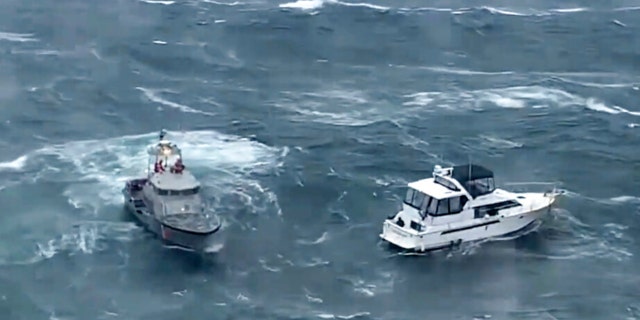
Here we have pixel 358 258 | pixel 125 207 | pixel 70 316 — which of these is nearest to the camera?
pixel 70 316

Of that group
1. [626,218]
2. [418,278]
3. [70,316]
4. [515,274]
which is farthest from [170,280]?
[626,218]

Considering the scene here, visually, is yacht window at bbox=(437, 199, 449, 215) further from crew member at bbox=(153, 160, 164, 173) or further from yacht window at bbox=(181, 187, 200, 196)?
crew member at bbox=(153, 160, 164, 173)

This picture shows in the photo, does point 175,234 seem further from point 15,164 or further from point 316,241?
point 15,164

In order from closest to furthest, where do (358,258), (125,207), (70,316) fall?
(70,316)
(358,258)
(125,207)

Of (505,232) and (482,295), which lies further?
(505,232)

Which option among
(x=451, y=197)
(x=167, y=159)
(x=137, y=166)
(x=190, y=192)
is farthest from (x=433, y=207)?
(x=137, y=166)

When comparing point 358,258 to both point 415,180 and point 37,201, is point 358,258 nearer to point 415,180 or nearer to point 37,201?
point 415,180

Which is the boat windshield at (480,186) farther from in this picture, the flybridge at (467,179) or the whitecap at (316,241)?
the whitecap at (316,241)
